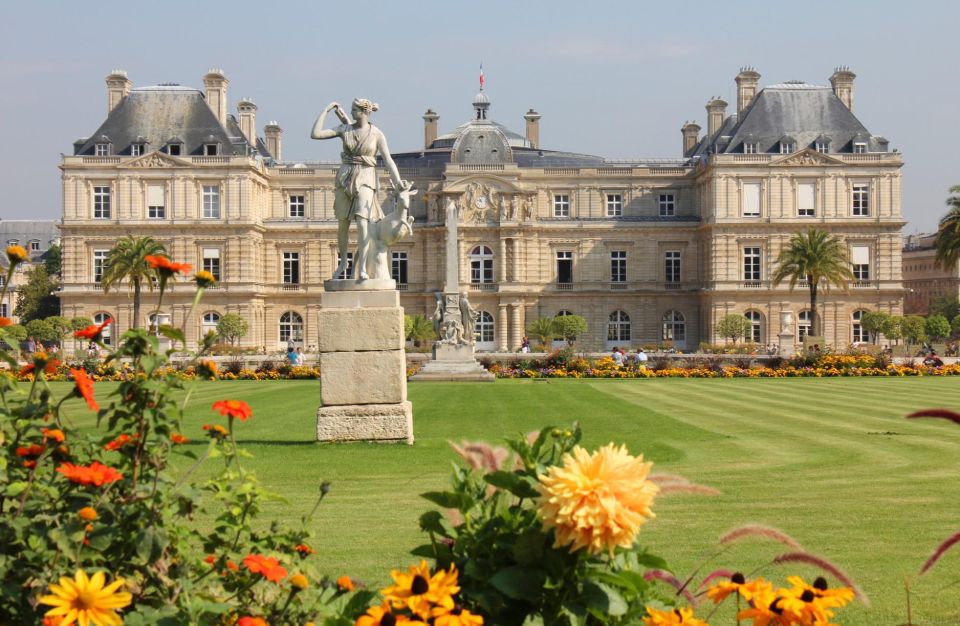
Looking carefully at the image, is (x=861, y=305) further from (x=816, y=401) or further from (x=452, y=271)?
(x=816, y=401)

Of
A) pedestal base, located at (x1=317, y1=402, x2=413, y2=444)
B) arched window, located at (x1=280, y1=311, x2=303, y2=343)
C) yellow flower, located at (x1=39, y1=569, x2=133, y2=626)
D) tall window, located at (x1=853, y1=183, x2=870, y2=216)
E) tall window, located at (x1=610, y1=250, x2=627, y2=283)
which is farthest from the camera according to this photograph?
tall window, located at (x1=610, y1=250, x2=627, y2=283)

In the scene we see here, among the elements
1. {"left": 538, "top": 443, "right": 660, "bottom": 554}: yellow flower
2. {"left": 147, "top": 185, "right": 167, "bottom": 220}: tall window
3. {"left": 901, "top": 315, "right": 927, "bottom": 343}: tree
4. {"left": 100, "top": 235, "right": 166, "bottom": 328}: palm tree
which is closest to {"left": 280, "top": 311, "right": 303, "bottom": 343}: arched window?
{"left": 147, "top": 185, "right": 167, "bottom": 220}: tall window

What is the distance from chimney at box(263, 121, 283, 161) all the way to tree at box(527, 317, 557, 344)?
29.8 m

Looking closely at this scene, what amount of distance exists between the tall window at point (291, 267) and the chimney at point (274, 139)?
15.2 meters

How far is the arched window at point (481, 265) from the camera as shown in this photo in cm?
7462

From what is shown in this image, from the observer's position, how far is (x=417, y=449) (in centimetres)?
1689

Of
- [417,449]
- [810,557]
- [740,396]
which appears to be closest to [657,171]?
[740,396]

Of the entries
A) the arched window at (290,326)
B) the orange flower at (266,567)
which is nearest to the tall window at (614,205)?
the arched window at (290,326)

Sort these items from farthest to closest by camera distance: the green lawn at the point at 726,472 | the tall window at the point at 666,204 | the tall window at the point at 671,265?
1. the tall window at the point at 666,204
2. the tall window at the point at 671,265
3. the green lawn at the point at 726,472

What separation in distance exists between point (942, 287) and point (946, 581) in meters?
136

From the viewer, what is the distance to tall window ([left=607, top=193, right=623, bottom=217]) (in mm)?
78250

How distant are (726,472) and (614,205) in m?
64.9

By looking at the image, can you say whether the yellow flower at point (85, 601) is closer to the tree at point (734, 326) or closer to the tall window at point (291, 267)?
the tree at point (734, 326)

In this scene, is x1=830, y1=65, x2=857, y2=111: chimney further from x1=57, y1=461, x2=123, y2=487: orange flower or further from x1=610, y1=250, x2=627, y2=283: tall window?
x1=57, y1=461, x2=123, y2=487: orange flower
